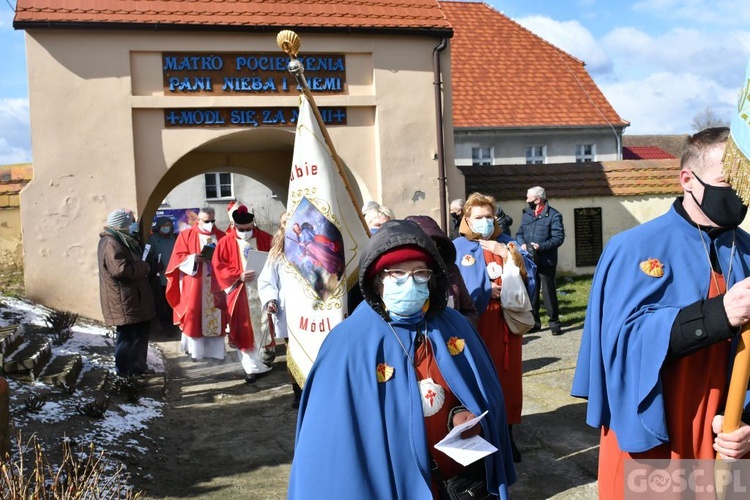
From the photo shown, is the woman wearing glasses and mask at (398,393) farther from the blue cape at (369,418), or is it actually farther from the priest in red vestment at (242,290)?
the priest in red vestment at (242,290)

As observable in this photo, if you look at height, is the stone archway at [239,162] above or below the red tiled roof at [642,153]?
below

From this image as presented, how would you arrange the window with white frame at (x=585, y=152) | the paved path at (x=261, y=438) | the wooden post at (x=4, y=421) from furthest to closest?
1. the window with white frame at (x=585, y=152)
2. the paved path at (x=261, y=438)
3. the wooden post at (x=4, y=421)

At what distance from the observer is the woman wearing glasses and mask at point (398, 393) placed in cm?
283

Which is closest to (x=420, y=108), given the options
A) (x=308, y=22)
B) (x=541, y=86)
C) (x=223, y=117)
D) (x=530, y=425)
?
(x=308, y=22)

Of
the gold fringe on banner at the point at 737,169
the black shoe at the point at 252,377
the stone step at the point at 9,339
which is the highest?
the gold fringe on banner at the point at 737,169

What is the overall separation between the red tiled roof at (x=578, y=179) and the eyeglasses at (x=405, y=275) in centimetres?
1219

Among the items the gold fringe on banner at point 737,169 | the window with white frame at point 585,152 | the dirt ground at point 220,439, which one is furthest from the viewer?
the window with white frame at point 585,152

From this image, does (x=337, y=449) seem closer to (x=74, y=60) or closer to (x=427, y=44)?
(x=74, y=60)

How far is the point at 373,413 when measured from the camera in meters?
2.87

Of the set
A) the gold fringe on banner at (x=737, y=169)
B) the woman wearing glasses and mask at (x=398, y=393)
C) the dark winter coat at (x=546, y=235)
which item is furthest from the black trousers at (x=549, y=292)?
the gold fringe on banner at (x=737, y=169)

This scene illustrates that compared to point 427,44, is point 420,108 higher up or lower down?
lower down

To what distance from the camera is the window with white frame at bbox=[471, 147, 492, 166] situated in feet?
88.4

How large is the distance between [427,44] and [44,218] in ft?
22.8

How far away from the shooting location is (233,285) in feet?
31.9
